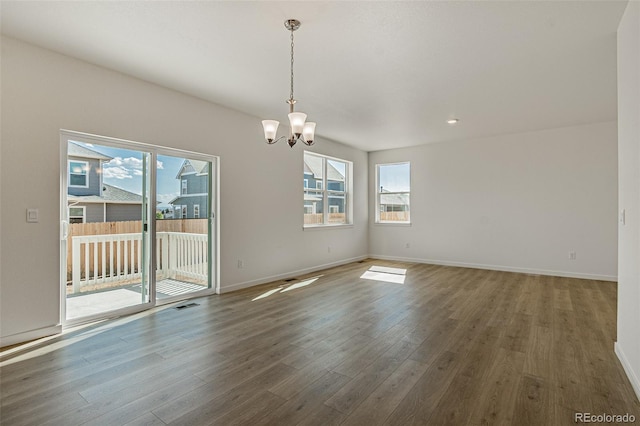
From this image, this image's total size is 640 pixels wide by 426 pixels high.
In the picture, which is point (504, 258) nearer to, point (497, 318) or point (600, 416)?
point (497, 318)

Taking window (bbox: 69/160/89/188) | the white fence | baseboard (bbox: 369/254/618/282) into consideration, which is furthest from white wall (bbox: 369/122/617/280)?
window (bbox: 69/160/89/188)

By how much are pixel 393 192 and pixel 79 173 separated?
6181 mm

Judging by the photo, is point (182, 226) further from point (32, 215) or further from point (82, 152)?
point (32, 215)

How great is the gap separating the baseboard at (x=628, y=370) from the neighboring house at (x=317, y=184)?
4674 millimetres

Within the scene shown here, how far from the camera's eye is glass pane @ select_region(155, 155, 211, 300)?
4031mm

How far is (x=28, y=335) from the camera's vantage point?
2.90 m

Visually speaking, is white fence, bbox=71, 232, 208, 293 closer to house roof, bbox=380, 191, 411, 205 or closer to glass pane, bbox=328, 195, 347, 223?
glass pane, bbox=328, 195, 347, 223

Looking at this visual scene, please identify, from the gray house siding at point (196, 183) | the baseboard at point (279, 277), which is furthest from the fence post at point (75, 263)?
the baseboard at point (279, 277)

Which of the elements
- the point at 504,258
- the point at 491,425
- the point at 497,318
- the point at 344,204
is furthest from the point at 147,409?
the point at 504,258

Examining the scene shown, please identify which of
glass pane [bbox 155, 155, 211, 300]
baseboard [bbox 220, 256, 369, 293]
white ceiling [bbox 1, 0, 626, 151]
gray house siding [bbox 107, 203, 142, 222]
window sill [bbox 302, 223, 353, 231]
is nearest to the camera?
white ceiling [bbox 1, 0, 626, 151]

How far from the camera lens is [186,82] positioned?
3740 mm

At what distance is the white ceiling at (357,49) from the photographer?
7.90 ft

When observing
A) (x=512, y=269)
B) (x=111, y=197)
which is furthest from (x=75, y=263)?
(x=512, y=269)

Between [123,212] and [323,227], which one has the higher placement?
[123,212]
